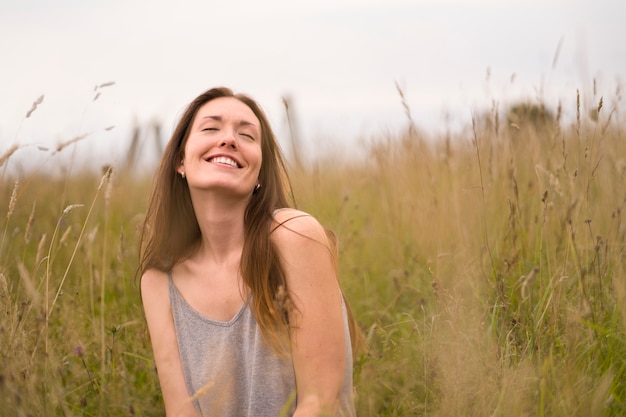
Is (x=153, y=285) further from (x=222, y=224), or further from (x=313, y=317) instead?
(x=313, y=317)

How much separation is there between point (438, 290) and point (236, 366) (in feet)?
2.35

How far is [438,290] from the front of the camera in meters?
1.90

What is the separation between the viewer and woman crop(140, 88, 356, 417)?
1.88 m

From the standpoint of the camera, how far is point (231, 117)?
7.09 feet

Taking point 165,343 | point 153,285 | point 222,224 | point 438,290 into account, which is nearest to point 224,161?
point 222,224

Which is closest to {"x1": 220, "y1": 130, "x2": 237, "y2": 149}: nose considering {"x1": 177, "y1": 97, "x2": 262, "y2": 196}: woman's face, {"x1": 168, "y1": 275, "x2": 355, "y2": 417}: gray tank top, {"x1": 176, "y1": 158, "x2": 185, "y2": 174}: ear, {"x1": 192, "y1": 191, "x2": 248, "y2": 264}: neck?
{"x1": 177, "y1": 97, "x2": 262, "y2": 196}: woman's face

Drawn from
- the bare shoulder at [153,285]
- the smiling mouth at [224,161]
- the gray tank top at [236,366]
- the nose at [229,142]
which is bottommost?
the gray tank top at [236,366]

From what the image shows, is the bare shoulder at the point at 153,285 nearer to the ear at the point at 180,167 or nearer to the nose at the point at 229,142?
the ear at the point at 180,167

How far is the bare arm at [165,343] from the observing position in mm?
2057

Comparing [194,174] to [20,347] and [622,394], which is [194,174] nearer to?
[20,347]

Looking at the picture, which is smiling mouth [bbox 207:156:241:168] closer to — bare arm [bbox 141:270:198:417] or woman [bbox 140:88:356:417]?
woman [bbox 140:88:356:417]

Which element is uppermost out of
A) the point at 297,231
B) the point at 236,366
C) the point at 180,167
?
the point at 180,167

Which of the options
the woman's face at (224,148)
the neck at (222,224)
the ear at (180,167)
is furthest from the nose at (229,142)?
the ear at (180,167)

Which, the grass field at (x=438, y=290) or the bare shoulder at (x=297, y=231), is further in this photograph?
the bare shoulder at (x=297, y=231)
